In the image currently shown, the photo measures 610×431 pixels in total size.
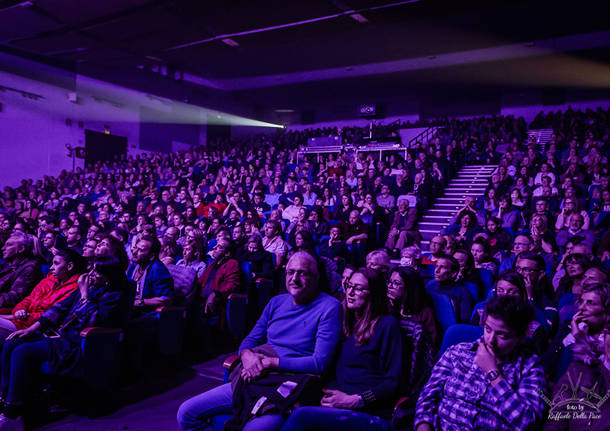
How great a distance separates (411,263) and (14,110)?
12.2m

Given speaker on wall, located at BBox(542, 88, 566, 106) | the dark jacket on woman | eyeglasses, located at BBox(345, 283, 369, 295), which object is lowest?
the dark jacket on woman

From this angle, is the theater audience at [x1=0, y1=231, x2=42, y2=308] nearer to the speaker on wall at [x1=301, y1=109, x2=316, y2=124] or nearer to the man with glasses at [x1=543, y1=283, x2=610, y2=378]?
the man with glasses at [x1=543, y1=283, x2=610, y2=378]

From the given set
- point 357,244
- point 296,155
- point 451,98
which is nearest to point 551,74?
Answer: point 451,98

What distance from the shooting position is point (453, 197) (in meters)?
7.41

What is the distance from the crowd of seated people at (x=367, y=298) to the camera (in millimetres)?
1467

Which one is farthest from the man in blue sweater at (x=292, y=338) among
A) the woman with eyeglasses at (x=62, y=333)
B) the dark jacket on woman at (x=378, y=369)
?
the woman with eyeglasses at (x=62, y=333)

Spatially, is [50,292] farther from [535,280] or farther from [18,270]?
[535,280]

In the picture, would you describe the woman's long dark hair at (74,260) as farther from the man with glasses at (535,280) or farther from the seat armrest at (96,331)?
the man with glasses at (535,280)

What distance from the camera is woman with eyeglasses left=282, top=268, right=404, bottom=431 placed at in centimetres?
148

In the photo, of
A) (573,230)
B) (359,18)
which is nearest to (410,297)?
(573,230)

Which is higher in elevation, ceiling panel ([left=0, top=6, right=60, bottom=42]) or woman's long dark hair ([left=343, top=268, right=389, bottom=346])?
ceiling panel ([left=0, top=6, right=60, bottom=42])

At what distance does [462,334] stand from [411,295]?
0.36 metres

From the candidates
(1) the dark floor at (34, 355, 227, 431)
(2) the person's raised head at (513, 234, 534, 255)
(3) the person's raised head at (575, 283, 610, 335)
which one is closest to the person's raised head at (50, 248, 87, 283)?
(1) the dark floor at (34, 355, 227, 431)

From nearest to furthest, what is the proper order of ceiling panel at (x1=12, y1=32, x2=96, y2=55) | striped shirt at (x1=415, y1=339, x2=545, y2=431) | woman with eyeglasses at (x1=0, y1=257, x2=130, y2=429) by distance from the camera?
1. striped shirt at (x1=415, y1=339, x2=545, y2=431)
2. woman with eyeglasses at (x1=0, y1=257, x2=130, y2=429)
3. ceiling panel at (x1=12, y1=32, x2=96, y2=55)
